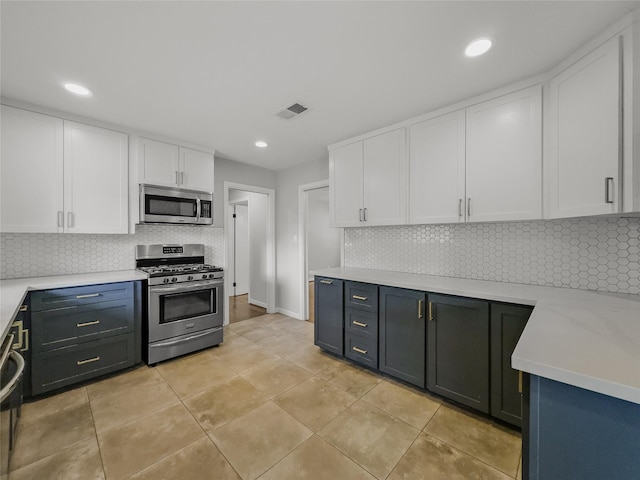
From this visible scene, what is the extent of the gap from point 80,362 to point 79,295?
1.95ft

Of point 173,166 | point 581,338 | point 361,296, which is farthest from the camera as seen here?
point 173,166

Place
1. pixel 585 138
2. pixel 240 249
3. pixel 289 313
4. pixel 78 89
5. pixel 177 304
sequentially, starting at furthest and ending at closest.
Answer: pixel 240 249, pixel 289 313, pixel 177 304, pixel 78 89, pixel 585 138

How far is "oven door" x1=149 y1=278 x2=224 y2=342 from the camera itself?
271cm

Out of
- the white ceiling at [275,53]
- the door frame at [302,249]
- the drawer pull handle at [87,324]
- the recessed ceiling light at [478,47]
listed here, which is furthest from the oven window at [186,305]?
the recessed ceiling light at [478,47]

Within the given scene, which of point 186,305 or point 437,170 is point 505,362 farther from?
point 186,305

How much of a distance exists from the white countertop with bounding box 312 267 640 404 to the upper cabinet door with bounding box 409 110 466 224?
774 mm

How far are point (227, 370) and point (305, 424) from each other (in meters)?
1.12

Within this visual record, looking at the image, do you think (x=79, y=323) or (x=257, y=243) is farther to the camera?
(x=257, y=243)

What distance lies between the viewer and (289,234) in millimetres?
4449

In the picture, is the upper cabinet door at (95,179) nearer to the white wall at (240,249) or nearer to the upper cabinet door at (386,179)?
the upper cabinet door at (386,179)

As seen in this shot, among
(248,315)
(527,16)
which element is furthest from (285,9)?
(248,315)

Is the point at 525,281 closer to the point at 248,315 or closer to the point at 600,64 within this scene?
the point at 600,64

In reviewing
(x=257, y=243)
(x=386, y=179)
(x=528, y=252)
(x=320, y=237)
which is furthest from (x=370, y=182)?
(x=320, y=237)

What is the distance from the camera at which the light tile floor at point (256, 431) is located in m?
1.52
